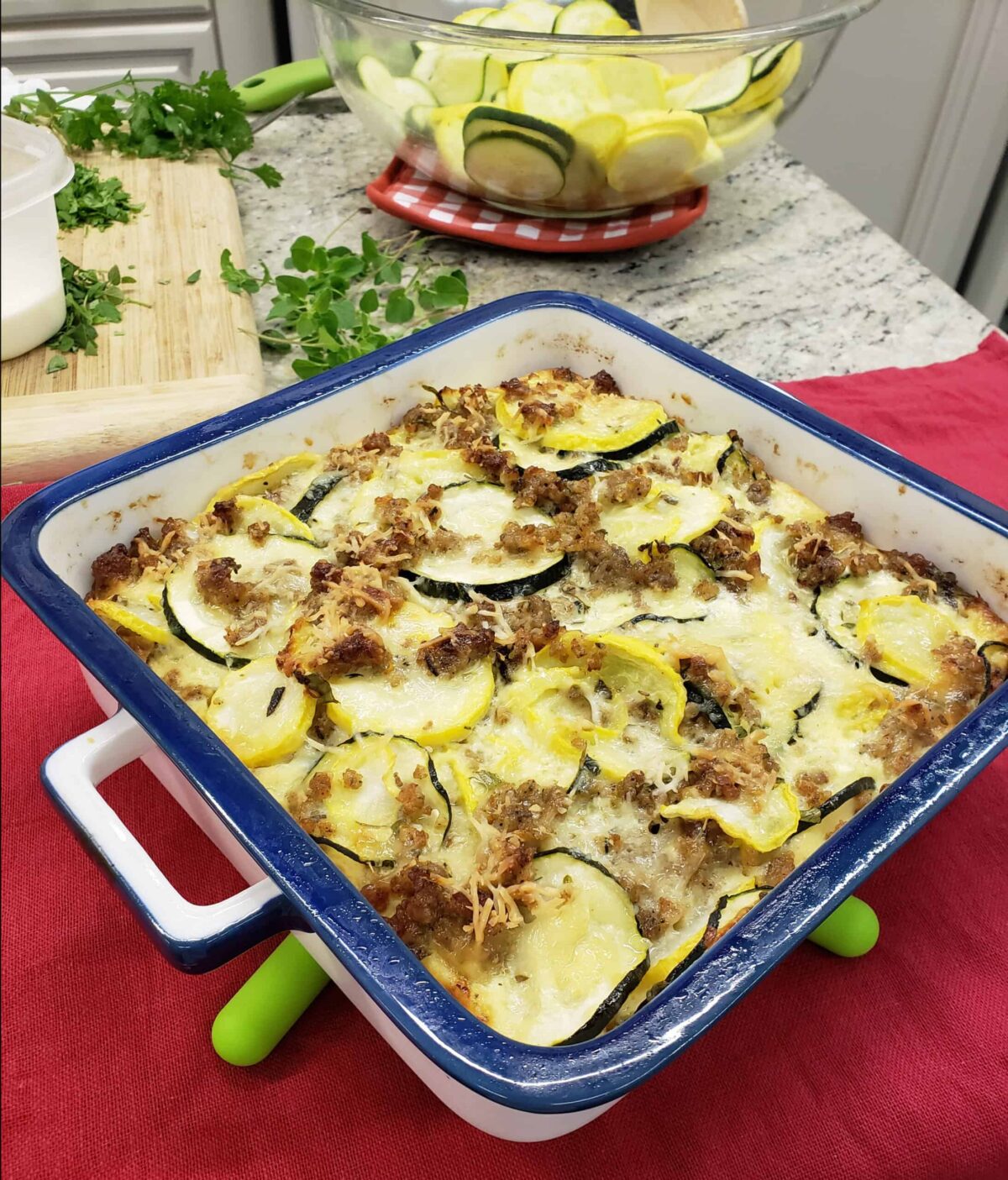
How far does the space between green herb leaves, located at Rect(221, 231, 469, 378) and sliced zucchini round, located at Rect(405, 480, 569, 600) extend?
51 centimetres

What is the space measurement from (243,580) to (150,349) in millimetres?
801

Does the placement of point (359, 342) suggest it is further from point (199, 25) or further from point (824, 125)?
point (824, 125)

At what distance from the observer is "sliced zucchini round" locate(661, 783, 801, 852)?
106cm

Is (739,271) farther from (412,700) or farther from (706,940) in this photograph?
(706,940)

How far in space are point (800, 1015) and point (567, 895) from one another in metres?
0.34

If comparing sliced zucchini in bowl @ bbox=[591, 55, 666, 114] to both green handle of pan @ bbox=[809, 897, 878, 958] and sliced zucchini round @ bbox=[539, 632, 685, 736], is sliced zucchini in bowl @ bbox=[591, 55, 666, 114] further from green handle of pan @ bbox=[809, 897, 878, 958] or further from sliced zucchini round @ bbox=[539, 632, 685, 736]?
green handle of pan @ bbox=[809, 897, 878, 958]

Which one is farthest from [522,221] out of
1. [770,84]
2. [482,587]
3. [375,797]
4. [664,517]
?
[375,797]

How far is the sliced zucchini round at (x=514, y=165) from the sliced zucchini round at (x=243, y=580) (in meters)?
1.07

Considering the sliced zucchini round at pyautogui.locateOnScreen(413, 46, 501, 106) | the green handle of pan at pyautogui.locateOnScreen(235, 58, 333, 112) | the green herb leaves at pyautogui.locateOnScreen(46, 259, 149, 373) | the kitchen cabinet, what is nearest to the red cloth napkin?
the green herb leaves at pyautogui.locateOnScreen(46, 259, 149, 373)

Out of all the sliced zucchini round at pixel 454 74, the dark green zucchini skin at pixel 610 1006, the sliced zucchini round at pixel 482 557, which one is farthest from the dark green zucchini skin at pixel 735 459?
the sliced zucchini round at pixel 454 74

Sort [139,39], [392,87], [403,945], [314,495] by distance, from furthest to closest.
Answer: [139,39]
[392,87]
[314,495]
[403,945]

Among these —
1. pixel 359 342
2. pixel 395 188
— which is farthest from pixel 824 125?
pixel 359 342

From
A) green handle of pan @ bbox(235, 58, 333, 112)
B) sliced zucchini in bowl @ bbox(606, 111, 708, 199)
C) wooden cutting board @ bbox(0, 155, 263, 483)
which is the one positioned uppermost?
sliced zucchini in bowl @ bbox(606, 111, 708, 199)

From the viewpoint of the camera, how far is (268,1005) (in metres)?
1.03
